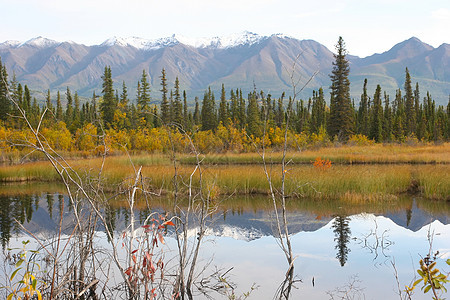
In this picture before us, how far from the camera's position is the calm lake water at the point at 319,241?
7.77 metres

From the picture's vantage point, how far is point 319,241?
10.8 metres

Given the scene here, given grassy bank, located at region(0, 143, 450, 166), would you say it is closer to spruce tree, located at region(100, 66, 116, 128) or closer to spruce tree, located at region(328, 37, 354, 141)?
spruce tree, located at region(328, 37, 354, 141)

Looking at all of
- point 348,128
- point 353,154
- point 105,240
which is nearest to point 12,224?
point 105,240

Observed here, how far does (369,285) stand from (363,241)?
314 centimetres

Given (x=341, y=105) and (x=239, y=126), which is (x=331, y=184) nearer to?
(x=341, y=105)

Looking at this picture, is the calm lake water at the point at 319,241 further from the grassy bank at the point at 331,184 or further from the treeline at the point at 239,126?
the treeline at the point at 239,126

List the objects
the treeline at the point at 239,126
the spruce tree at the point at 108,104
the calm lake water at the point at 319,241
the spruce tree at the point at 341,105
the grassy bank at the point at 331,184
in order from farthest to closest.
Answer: the spruce tree at the point at 108,104 < the spruce tree at the point at 341,105 < the treeline at the point at 239,126 < the grassy bank at the point at 331,184 < the calm lake water at the point at 319,241

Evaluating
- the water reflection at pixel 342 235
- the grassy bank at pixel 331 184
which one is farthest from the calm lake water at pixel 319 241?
the grassy bank at pixel 331 184

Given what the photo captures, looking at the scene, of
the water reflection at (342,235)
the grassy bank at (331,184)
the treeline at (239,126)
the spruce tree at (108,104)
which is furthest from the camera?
the spruce tree at (108,104)

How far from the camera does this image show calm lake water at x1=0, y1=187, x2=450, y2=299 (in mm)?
7773

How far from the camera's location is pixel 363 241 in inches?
418

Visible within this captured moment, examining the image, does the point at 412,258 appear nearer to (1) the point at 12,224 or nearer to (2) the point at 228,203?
(2) the point at 228,203

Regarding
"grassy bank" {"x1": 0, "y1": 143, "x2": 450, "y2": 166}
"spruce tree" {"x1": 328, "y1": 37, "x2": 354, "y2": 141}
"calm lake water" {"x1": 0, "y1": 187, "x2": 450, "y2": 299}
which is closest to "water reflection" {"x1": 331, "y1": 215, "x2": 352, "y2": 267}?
"calm lake water" {"x1": 0, "y1": 187, "x2": 450, "y2": 299}

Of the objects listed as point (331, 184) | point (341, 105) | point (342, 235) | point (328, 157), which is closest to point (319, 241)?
point (342, 235)
